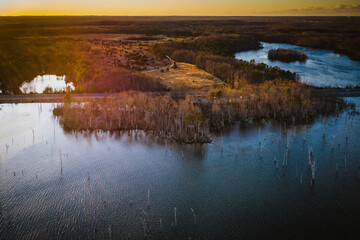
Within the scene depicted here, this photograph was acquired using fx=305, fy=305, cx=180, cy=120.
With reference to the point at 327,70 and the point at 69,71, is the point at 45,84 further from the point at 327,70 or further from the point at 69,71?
the point at 327,70

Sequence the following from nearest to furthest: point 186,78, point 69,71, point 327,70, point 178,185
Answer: point 178,185 < point 186,78 < point 69,71 < point 327,70

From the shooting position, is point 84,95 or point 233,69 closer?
point 84,95

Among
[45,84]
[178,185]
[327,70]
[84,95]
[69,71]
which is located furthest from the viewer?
[327,70]

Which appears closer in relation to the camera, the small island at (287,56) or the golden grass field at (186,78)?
the golden grass field at (186,78)

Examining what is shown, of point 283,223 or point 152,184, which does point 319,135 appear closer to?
point 283,223

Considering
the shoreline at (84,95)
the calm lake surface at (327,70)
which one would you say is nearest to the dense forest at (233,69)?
the calm lake surface at (327,70)

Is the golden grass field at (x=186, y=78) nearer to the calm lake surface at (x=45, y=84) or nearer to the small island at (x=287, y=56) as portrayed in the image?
the calm lake surface at (x=45, y=84)

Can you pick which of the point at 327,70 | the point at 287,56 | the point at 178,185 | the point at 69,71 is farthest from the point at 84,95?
the point at 287,56

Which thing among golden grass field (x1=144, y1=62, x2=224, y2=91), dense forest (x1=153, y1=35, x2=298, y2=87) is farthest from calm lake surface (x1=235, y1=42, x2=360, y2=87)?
golden grass field (x1=144, y1=62, x2=224, y2=91)
